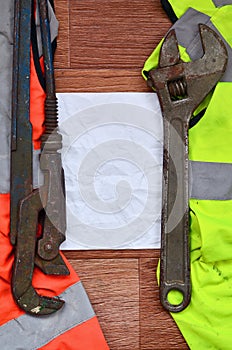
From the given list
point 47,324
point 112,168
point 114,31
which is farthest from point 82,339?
point 114,31

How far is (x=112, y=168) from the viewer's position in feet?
3.21

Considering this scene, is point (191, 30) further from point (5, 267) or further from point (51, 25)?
point (5, 267)

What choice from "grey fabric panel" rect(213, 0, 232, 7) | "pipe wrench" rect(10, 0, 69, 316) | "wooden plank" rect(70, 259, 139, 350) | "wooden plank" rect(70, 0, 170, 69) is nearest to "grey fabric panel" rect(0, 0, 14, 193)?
"pipe wrench" rect(10, 0, 69, 316)

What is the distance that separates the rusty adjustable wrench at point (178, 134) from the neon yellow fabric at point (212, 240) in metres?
0.02

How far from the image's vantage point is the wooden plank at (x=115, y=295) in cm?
97

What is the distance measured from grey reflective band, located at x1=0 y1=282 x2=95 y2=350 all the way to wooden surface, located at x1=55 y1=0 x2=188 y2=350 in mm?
29

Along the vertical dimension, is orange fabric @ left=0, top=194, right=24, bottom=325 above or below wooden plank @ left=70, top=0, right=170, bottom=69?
below

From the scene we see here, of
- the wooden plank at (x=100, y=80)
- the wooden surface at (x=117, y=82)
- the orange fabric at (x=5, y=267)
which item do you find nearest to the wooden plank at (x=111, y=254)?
the wooden surface at (x=117, y=82)

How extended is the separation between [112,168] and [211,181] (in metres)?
0.17

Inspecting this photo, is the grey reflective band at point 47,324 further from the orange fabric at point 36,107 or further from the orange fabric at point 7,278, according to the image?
the orange fabric at point 36,107

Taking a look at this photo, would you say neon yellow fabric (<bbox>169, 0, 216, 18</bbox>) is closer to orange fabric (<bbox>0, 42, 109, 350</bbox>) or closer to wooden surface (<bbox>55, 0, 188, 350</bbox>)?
wooden surface (<bbox>55, 0, 188, 350</bbox>)

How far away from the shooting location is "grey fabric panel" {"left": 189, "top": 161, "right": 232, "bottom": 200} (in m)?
0.95

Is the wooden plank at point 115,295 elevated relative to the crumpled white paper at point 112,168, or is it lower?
lower

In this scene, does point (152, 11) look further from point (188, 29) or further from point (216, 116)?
point (216, 116)
